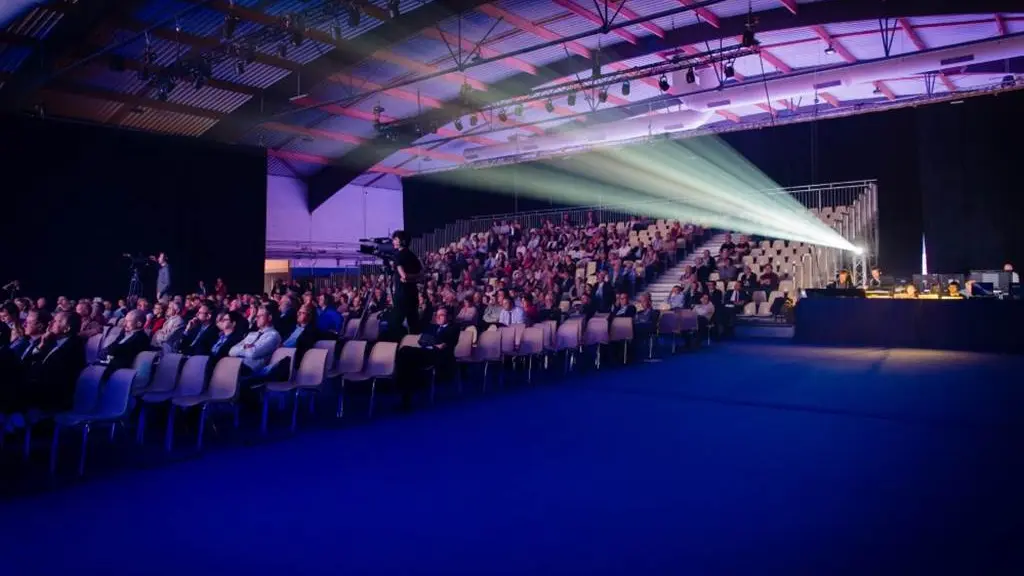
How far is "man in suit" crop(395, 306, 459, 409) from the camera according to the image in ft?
22.4

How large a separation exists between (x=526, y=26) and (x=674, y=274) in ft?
22.6

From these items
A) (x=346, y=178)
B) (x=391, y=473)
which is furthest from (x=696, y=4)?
(x=346, y=178)

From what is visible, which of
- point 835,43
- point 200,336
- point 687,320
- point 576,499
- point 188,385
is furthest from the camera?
point 835,43

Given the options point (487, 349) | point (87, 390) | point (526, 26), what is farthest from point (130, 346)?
point (526, 26)

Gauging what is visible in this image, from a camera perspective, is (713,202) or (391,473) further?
(713,202)

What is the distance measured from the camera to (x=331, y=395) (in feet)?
25.2

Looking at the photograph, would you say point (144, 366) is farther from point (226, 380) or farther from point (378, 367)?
point (378, 367)

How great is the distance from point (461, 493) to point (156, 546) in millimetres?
1639

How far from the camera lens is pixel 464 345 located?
7945 mm

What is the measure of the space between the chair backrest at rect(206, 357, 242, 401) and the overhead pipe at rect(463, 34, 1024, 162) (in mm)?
12096

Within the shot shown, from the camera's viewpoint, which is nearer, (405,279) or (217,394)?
(217,394)

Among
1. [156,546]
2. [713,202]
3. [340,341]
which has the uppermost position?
[713,202]

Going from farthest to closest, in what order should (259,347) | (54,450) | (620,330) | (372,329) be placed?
1. (620,330)
2. (372,329)
3. (259,347)
4. (54,450)

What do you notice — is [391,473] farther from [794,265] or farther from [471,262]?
[471,262]
